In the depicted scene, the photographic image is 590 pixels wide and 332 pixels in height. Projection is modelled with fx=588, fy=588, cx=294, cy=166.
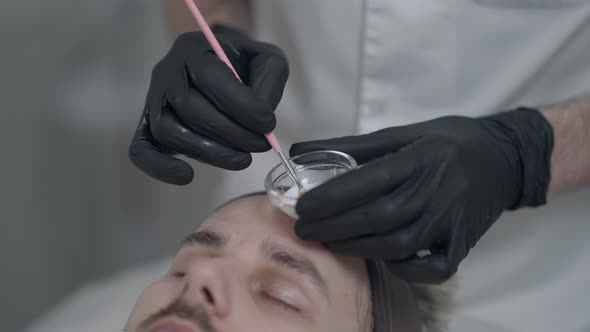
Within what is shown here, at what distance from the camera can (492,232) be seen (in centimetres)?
128

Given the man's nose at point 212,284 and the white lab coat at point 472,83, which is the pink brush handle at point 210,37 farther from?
the white lab coat at point 472,83

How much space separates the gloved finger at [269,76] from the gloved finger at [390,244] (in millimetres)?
280

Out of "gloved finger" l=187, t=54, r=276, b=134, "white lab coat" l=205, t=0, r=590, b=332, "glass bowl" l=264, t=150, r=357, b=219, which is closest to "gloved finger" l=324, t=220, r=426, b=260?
"glass bowl" l=264, t=150, r=357, b=219

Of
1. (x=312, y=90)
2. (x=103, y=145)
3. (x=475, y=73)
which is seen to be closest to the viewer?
(x=475, y=73)

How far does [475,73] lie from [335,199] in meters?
0.53

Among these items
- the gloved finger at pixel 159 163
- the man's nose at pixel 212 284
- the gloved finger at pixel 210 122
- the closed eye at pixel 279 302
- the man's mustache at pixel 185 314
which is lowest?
the closed eye at pixel 279 302

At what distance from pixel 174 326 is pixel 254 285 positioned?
132 mm

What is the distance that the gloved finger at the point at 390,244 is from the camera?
839 mm

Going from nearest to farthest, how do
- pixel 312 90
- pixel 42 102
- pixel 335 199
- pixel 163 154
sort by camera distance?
1. pixel 335 199
2. pixel 163 154
3. pixel 312 90
4. pixel 42 102

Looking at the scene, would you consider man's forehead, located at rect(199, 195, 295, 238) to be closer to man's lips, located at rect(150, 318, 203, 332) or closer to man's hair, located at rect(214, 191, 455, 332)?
man's hair, located at rect(214, 191, 455, 332)

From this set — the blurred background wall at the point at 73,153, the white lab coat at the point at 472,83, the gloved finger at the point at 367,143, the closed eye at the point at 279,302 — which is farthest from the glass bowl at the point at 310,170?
the blurred background wall at the point at 73,153

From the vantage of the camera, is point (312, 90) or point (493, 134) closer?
point (493, 134)

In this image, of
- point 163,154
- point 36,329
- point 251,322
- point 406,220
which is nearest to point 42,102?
point 36,329

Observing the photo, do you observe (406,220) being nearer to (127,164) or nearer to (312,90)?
(312,90)
